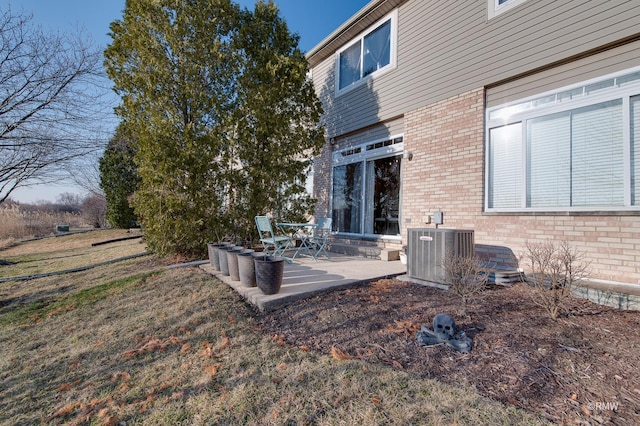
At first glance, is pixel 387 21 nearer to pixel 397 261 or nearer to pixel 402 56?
pixel 402 56

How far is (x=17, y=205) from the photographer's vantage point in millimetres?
15898

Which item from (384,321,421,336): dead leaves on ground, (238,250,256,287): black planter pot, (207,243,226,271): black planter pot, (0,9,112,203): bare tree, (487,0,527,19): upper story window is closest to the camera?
(384,321,421,336): dead leaves on ground

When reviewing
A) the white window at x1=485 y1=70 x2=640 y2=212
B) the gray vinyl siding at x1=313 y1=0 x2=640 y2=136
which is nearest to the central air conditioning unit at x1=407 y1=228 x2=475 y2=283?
the white window at x1=485 y1=70 x2=640 y2=212

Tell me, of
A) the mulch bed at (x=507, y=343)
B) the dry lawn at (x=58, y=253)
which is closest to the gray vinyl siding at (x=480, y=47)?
the mulch bed at (x=507, y=343)

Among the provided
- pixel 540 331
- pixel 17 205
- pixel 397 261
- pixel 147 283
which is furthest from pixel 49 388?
pixel 17 205

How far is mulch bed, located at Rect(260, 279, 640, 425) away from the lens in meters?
1.97

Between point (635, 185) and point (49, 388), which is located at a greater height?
point (635, 185)

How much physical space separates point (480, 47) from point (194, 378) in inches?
248

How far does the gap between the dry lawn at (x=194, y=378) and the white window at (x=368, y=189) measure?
4178 mm

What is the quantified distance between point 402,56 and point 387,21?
119cm

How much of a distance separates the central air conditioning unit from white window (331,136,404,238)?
2219 mm

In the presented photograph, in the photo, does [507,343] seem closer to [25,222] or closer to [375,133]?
[375,133]

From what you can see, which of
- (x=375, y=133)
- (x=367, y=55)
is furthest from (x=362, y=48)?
(x=375, y=133)

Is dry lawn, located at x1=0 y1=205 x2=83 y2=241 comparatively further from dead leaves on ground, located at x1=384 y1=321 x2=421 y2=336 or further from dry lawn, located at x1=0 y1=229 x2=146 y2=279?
dead leaves on ground, located at x1=384 y1=321 x2=421 y2=336
